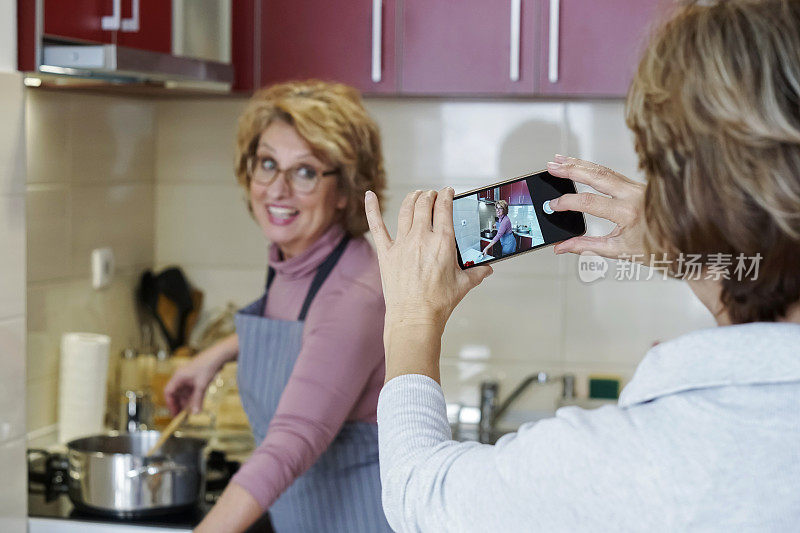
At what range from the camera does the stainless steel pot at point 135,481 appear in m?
1.68

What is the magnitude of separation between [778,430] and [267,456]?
33.8 inches

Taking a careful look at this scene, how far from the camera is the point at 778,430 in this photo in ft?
2.17

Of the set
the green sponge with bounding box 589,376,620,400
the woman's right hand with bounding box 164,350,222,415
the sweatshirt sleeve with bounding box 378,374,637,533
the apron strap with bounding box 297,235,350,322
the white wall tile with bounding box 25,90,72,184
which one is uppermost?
the white wall tile with bounding box 25,90,72,184

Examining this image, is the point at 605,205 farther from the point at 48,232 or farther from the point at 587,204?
the point at 48,232

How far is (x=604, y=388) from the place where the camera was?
2.32 meters

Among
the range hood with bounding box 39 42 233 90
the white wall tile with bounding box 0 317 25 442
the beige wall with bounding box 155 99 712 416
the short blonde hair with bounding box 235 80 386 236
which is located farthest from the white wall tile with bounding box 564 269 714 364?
the white wall tile with bounding box 0 317 25 442

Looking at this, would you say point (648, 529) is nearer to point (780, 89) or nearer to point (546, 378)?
point (780, 89)

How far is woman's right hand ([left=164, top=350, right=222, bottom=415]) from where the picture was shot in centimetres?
177

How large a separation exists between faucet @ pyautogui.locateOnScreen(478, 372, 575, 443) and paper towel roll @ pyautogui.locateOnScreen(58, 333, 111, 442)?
0.86 m

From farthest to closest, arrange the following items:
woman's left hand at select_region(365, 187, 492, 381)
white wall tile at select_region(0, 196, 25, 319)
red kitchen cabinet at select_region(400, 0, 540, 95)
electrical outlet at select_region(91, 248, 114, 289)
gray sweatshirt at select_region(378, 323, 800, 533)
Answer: electrical outlet at select_region(91, 248, 114, 289), red kitchen cabinet at select_region(400, 0, 540, 95), white wall tile at select_region(0, 196, 25, 319), woman's left hand at select_region(365, 187, 492, 381), gray sweatshirt at select_region(378, 323, 800, 533)

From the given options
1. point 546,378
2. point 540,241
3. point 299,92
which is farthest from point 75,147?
point 540,241

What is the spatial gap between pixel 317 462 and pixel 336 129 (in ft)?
1.78

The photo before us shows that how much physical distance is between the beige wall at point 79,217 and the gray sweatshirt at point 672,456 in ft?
4.82

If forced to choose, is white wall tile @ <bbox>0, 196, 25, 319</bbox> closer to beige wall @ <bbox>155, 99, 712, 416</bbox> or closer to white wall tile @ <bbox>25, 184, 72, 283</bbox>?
white wall tile @ <bbox>25, 184, 72, 283</bbox>
